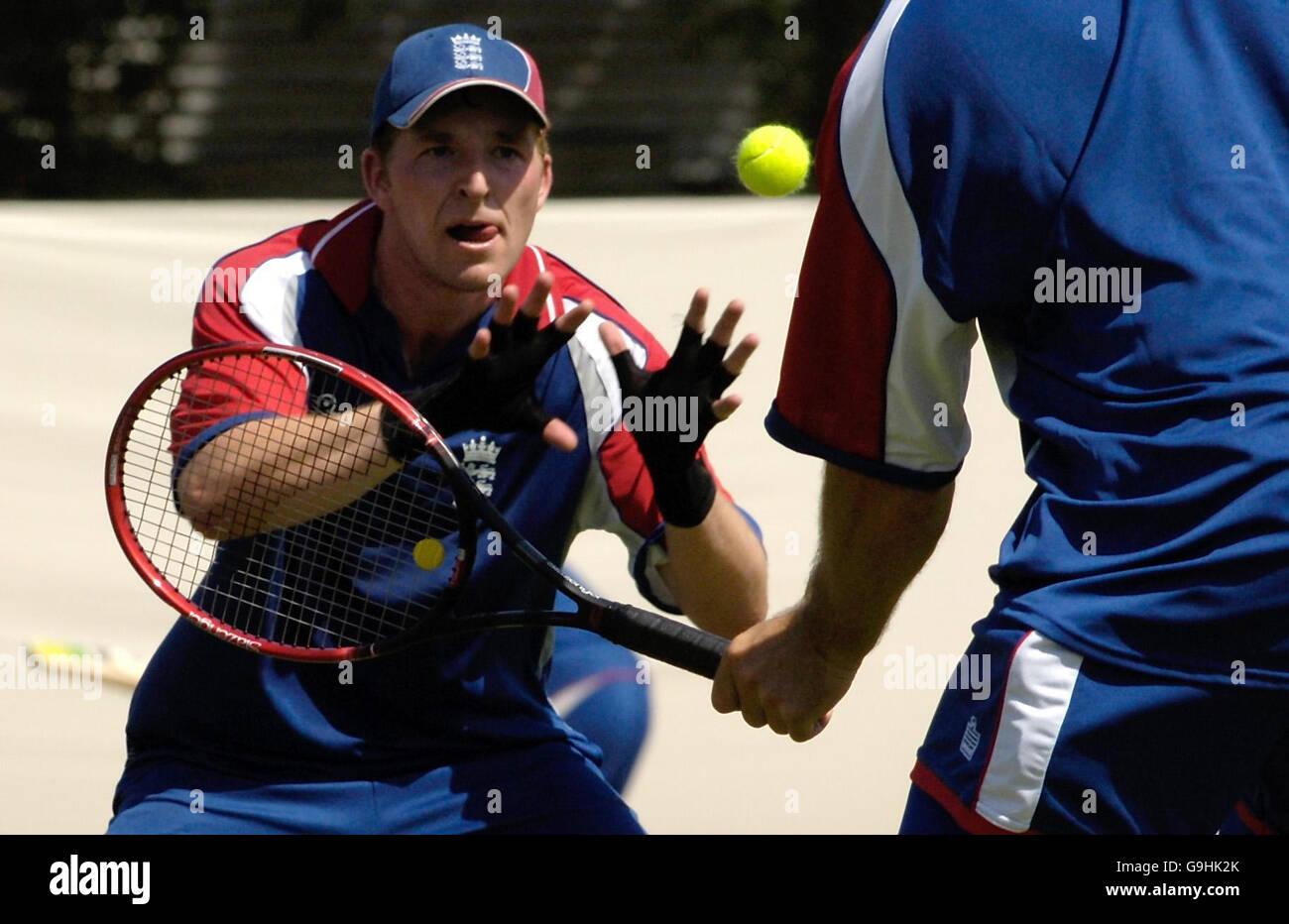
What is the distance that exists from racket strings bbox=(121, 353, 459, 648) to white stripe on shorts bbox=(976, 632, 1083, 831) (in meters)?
1.01

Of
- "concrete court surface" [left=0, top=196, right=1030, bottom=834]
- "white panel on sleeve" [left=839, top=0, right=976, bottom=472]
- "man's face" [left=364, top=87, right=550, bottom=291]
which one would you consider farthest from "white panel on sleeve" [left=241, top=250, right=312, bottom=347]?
"concrete court surface" [left=0, top=196, right=1030, bottom=834]

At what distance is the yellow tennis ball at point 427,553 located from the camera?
8.38 ft

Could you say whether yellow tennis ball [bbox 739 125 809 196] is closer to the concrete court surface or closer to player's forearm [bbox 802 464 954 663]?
the concrete court surface

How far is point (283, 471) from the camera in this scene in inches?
98.5

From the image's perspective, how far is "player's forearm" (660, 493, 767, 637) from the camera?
2.57 meters

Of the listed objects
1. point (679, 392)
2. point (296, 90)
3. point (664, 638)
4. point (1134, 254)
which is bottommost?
point (664, 638)

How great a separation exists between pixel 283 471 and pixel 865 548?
0.97 metres

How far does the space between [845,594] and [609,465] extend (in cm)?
77

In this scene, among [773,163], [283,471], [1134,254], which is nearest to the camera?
[1134,254]

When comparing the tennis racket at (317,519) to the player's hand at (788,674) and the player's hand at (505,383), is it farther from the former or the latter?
the player's hand at (788,674)

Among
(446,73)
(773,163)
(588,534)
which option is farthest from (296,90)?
(446,73)

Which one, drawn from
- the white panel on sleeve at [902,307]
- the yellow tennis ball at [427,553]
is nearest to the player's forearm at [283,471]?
the yellow tennis ball at [427,553]

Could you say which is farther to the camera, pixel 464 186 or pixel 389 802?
pixel 464 186

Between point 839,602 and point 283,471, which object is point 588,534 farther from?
point 839,602
